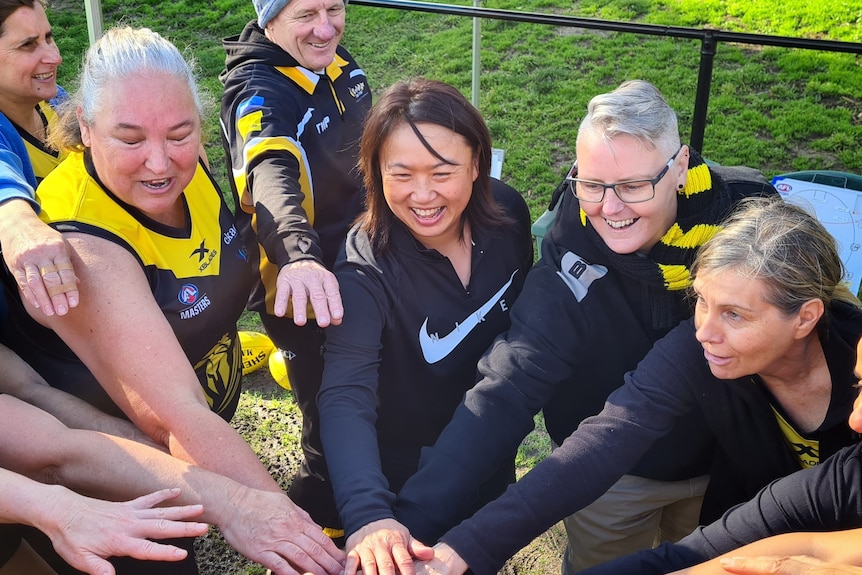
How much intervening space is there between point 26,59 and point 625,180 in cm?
181

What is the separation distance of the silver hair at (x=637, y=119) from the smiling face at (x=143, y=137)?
1.01m

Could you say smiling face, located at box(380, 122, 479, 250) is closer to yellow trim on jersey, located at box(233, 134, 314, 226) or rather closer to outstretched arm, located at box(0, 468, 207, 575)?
yellow trim on jersey, located at box(233, 134, 314, 226)

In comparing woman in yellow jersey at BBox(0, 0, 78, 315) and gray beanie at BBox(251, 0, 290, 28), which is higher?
gray beanie at BBox(251, 0, 290, 28)

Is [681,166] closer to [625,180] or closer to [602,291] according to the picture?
[625,180]

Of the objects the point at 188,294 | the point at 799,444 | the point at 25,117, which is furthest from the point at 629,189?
the point at 25,117

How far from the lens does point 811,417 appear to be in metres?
1.90

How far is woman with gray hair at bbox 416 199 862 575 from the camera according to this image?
5.95ft

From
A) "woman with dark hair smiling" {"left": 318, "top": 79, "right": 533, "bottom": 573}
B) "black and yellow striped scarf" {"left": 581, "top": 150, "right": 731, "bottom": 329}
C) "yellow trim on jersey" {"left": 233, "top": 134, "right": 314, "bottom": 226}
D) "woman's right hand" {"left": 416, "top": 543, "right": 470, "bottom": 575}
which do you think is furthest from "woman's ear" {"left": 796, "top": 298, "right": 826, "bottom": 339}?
"yellow trim on jersey" {"left": 233, "top": 134, "right": 314, "bottom": 226}

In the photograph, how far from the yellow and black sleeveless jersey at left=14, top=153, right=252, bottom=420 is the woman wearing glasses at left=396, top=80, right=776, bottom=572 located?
0.69 meters

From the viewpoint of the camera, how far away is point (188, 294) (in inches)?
84.7

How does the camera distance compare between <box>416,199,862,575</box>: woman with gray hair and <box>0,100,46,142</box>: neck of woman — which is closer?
<box>416,199,862,575</box>: woman with gray hair

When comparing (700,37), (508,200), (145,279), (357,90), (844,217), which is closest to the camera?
(145,279)

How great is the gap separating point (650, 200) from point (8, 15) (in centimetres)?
194

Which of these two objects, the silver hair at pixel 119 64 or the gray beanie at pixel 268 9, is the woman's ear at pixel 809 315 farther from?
the gray beanie at pixel 268 9
